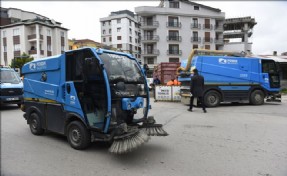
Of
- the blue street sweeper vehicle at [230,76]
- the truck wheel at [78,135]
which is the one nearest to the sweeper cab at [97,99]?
the truck wheel at [78,135]

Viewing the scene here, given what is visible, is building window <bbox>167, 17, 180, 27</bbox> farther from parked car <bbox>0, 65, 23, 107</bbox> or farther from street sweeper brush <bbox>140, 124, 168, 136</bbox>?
street sweeper brush <bbox>140, 124, 168, 136</bbox>

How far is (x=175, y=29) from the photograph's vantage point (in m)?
46.7

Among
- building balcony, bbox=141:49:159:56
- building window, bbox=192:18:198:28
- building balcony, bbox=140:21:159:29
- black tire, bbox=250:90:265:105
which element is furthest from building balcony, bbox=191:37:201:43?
black tire, bbox=250:90:265:105

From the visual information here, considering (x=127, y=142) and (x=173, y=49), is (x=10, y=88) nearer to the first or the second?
(x=127, y=142)

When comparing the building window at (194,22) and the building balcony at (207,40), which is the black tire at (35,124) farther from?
the building balcony at (207,40)

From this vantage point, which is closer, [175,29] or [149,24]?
[149,24]

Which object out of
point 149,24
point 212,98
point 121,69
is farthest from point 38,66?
point 149,24

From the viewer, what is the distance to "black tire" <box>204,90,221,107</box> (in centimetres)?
1142

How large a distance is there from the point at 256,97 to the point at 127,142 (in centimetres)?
1038

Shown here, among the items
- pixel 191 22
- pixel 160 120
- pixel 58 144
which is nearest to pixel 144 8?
pixel 191 22

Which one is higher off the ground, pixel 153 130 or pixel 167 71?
pixel 167 71

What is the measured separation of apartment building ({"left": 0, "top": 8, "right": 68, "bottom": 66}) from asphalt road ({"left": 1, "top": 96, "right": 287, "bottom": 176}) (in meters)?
43.2

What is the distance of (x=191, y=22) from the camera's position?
156 ft

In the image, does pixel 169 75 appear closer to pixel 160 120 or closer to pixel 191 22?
pixel 160 120
